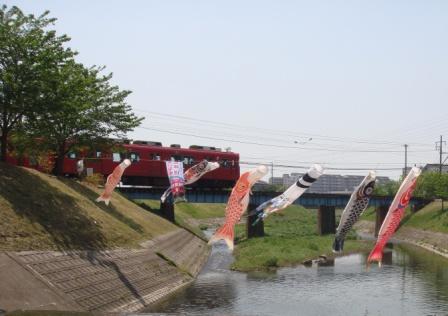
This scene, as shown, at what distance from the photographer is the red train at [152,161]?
2331 inches

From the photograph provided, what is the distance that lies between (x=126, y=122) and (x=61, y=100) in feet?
52.1

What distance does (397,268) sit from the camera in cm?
5050

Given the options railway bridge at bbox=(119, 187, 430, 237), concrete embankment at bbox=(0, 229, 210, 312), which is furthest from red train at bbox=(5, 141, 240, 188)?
concrete embankment at bbox=(0, 229, 210, 312)

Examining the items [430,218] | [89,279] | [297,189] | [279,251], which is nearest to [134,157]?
[279,251]

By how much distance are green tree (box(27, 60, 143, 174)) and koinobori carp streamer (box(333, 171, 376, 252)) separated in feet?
78.1

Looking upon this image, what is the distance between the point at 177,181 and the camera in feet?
155

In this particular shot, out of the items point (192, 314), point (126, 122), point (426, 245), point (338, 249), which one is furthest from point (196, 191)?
point (338, 249)

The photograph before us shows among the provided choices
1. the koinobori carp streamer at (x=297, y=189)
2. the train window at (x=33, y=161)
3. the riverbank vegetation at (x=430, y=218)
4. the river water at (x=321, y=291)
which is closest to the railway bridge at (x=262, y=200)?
the riverbank vegetation at (x=430, y=218)

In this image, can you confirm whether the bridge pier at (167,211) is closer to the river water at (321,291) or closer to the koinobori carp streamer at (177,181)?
the river water at (321,291)

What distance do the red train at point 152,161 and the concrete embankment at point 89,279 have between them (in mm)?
21100

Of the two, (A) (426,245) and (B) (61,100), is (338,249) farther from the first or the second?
(A) (426,245)

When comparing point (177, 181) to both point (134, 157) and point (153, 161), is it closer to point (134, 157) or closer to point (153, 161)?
point (134, 157)

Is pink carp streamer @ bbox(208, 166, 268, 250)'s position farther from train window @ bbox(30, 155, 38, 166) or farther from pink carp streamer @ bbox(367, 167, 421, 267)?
train window @ bbox(30, 155, 38, 166)

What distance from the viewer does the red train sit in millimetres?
59219
